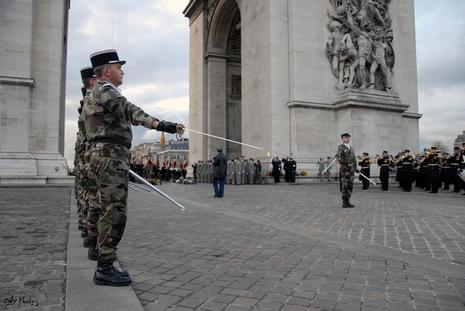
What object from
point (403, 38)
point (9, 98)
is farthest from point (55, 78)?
point (403, 38)

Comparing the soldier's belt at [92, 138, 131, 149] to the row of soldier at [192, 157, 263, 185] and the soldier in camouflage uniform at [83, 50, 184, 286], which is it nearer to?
the soldier in camouflage uniform at [83, 50, 184, 286]

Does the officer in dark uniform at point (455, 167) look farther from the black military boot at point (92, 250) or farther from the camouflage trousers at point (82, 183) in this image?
the black military boot at point (92, 250)

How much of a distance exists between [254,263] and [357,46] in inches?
822

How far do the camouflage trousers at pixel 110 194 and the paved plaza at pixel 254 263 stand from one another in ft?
1.16

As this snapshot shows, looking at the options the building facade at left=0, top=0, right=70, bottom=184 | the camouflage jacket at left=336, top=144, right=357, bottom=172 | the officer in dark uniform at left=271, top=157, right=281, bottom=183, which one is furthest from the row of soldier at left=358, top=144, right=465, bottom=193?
the building facade at left=0, top=0, right=70, bottom=184

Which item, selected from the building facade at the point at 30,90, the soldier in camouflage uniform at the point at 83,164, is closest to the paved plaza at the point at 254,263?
the soldier in camouflage uniform at the point at 83,164

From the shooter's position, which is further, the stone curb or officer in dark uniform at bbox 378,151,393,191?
officer in dark uniform at bbox 378,151,393,191

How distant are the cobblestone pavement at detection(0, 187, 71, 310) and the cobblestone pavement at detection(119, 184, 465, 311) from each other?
0.66m

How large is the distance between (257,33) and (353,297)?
22.0 metres

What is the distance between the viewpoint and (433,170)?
15172 millimetres

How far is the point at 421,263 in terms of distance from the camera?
13.9 ft

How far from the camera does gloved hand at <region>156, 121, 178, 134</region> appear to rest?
3.56 meters

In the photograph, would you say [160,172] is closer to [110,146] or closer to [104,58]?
[104,58]

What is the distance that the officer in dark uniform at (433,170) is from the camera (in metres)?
14.9
